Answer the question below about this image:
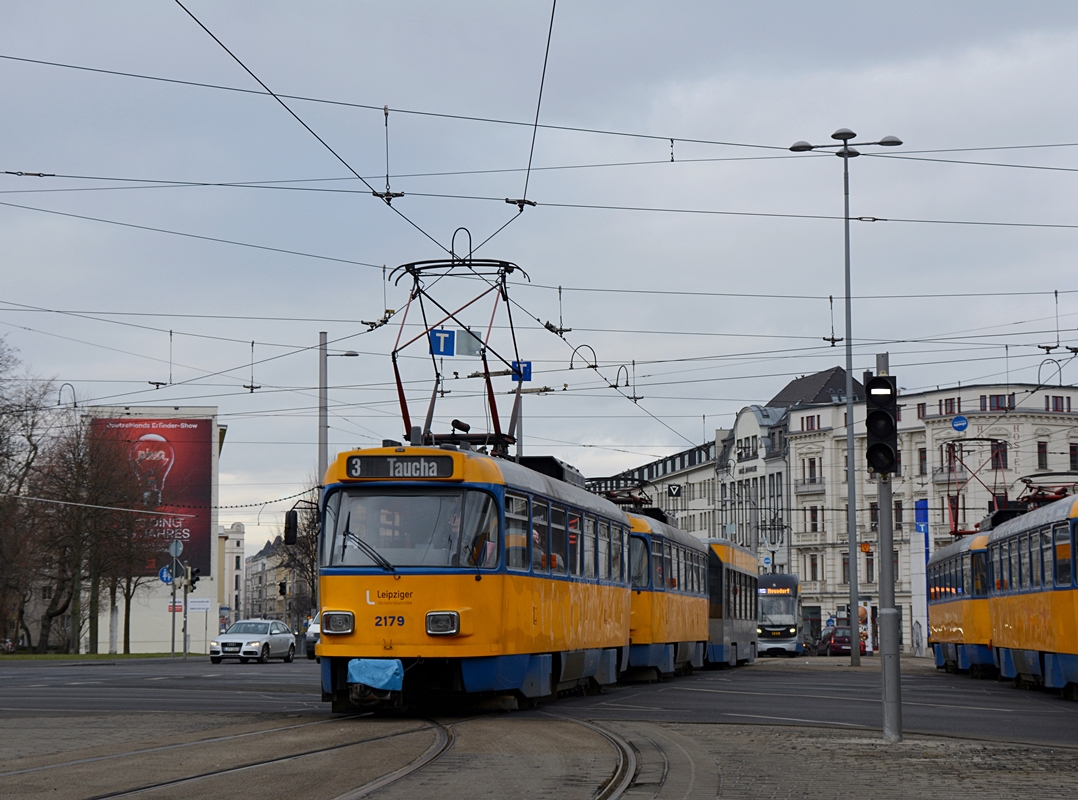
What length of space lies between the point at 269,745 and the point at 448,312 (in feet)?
29.0

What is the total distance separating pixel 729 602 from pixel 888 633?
23884 millimetres

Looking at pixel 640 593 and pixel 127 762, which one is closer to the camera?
pixel 127 762

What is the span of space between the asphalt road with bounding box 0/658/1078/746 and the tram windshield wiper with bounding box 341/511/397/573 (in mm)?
2273

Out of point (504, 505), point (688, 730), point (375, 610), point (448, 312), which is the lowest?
point (688, 730)

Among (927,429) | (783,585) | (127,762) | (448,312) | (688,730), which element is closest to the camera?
(127,762)

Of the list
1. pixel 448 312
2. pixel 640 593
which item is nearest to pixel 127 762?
pixel 448 312

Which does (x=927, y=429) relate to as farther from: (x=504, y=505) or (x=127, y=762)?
(x=127, y=762)

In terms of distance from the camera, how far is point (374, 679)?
1689 cm

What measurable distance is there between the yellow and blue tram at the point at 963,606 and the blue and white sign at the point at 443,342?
11.0 metres

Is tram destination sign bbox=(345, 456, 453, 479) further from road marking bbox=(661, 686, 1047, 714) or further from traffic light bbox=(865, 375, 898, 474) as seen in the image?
road marking bbox=(661, 686, 1047, 714)

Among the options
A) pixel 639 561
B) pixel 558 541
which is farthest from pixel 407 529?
pixel 639 561

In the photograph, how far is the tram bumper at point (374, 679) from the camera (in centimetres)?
1686

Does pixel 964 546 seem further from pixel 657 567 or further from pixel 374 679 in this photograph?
pixel 374 679

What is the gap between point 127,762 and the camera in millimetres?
12406
